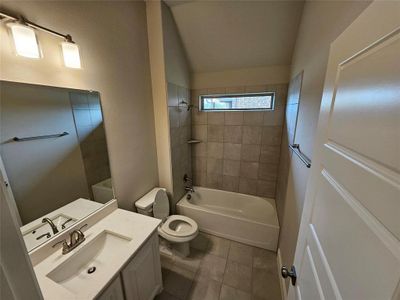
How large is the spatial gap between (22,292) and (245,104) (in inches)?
107

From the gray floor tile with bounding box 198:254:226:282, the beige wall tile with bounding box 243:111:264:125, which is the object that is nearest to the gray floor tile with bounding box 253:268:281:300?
the gray floor tile with bounding box 198:254:226:282

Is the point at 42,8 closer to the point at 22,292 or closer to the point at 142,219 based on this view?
the point at 22,292

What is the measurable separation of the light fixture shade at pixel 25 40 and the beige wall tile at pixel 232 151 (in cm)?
235

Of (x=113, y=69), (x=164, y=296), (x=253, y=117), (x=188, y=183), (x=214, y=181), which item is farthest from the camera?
(x=214, y=181)

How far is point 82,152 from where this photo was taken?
132 centimetres

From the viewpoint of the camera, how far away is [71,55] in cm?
108

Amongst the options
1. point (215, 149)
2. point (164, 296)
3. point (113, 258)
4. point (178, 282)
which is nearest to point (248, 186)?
point (215, 149)

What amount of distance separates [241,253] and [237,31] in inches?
109

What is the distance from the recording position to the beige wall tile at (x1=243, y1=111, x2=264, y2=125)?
2.52 meters

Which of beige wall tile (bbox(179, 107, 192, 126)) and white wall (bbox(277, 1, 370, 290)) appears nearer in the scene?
white wall (bbox(277, 1, 370, 290))

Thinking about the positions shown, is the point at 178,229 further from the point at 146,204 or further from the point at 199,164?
the point at 199,164

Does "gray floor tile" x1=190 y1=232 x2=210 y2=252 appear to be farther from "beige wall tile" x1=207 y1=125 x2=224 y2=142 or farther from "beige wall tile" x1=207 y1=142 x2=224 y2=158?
"beige wall tile" x1=207 y1=125 x2=224 y2=142

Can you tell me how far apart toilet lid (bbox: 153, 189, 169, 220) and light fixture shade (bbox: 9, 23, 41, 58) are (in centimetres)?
163

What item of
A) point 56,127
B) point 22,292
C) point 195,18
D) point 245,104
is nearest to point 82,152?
point 56,127
